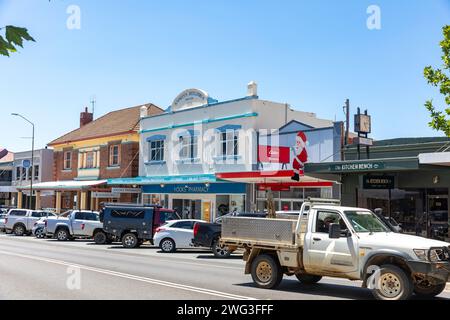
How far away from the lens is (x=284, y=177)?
25.0 metres

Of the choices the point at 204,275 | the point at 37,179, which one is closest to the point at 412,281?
the point at 204,275

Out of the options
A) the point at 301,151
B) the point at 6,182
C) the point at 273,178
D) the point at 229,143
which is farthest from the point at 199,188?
the point at 6,182

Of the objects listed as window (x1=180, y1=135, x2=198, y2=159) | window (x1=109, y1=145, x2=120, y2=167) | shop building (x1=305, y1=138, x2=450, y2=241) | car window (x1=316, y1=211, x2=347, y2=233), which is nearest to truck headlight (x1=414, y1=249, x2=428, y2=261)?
car window (x1=316, y1=211, x2=347, y2=233)

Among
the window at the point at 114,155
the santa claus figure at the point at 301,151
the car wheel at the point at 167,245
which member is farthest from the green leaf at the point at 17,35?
the window at the point at 114,155

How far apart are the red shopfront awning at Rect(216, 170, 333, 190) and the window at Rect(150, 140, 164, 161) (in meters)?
8.21

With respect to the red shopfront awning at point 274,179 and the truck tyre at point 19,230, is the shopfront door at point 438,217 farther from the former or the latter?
the truck tyre at point 19,230

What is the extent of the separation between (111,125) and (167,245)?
2238cm

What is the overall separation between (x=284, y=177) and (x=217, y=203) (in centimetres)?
714

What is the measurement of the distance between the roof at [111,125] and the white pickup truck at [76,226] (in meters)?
10.5

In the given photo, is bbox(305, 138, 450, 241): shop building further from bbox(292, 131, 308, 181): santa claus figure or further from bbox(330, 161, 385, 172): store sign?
bbox(292, 131, 308, 181): santa claus figure

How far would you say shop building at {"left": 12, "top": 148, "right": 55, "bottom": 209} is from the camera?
49250mm

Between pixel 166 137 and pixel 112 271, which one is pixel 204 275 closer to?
pixel 112 271

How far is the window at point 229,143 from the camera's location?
2967 cm

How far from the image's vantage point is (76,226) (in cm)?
2859
